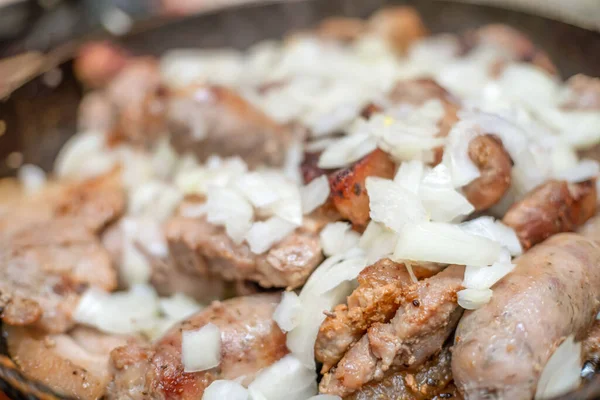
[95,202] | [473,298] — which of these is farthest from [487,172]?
[95,202]

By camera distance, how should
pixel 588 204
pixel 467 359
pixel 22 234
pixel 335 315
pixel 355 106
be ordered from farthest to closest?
pixel 355 106
pixel 22 234
pixel 588 204
pixel 335 315
pixel 467 359

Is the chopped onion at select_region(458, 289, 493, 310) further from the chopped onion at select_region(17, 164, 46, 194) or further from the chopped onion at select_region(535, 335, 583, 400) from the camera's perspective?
the chopped onion at select_region(17, 164, 46, 194)

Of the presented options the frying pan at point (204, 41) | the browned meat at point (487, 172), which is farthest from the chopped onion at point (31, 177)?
the browned meat at point (487, 172)

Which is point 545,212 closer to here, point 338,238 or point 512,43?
point 338,238

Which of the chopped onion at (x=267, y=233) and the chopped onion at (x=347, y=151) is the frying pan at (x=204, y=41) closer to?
the chopped onion at (x=347, y=151)

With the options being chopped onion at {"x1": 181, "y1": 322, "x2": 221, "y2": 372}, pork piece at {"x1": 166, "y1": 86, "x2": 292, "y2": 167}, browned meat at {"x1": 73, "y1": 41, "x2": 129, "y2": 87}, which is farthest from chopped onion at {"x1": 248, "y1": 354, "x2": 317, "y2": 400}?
browned meat at {"x1": 73, "y1": 41, "x2": 129, "y2": 87}

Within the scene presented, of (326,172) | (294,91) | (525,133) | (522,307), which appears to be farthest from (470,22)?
(522,307)

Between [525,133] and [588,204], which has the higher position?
[525,133]

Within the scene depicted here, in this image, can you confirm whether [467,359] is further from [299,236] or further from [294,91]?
[294,91]
